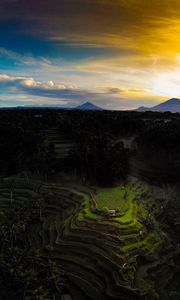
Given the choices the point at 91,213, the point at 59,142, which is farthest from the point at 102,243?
the point at 59,142

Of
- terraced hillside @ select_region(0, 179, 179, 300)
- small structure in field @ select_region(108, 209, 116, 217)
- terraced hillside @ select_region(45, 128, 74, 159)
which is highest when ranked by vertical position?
terraced hillside @ select_region(45, 128, 74, 159)

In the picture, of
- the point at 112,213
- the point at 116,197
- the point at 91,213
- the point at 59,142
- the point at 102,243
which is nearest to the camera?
the point at 102,243

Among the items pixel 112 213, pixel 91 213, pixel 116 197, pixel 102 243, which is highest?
pixel 116 197

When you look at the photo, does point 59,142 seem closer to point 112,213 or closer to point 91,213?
point 91,213

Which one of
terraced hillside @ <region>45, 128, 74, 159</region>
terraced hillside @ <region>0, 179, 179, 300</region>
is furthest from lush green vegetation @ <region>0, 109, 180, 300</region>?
terraced hillside @ <region>45, 128, 74, 159</region>

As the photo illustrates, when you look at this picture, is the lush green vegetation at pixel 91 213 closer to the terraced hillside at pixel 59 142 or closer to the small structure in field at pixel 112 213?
the small structure in field at pixel 112 213

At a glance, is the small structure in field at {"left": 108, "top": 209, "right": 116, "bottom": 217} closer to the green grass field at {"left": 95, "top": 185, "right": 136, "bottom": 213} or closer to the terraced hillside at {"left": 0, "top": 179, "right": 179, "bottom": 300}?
the terraced hillside at {"left": 0, "top": 179, "right": 179, "bottom": 300}

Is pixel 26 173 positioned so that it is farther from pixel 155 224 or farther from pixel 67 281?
pixel 67 281

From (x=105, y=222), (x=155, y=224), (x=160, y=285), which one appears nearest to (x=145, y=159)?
(x=155, y=224)

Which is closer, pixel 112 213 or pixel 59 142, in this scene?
pixel 112 213
